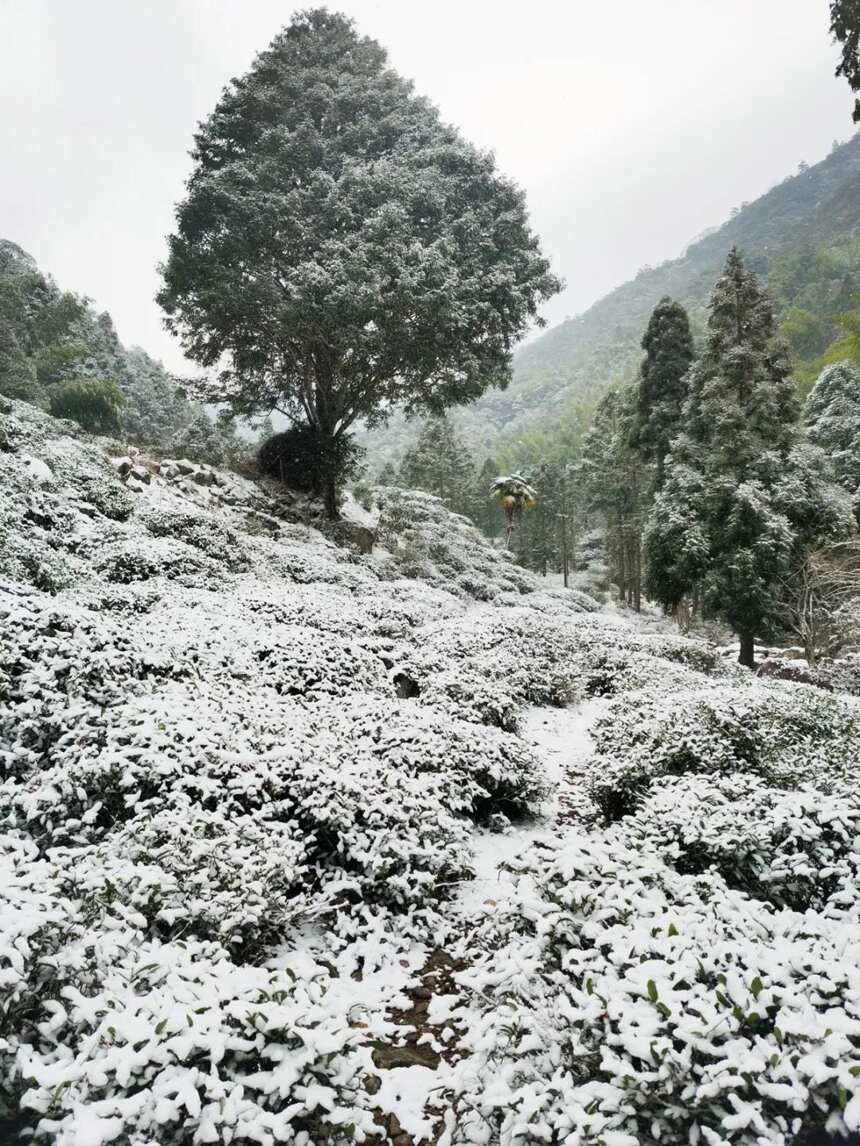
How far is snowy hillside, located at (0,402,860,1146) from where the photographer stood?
2.03 m

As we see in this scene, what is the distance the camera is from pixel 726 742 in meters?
5.88

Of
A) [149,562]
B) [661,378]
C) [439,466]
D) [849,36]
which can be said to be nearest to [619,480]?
[661,378]

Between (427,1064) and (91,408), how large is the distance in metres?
36.1

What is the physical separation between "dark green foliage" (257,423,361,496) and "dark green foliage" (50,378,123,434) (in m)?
15.8

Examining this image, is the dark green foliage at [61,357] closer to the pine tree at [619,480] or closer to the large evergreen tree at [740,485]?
the large evergreen tree at [740,485]

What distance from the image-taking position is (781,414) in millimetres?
17094

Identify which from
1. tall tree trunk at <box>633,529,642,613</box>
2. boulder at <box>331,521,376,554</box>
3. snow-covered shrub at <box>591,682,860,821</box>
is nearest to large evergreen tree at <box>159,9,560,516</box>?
boulder at <box>331,521,376,554</box>

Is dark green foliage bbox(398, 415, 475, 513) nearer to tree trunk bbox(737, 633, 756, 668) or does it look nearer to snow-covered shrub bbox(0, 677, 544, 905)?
tree trunk bbox(737, 633, 756, 668)

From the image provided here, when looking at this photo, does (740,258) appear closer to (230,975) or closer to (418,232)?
(418,232)

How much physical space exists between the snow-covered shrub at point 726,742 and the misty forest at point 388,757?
5 centimetres

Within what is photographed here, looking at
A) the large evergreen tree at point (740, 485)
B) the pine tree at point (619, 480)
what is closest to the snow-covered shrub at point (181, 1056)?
the large evergreen tree at point (740, 485)

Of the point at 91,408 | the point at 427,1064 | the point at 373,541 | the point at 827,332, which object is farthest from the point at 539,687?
the point at 827,332

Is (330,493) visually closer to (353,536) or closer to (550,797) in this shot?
(353,536)

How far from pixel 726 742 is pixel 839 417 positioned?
2619 centimetres
